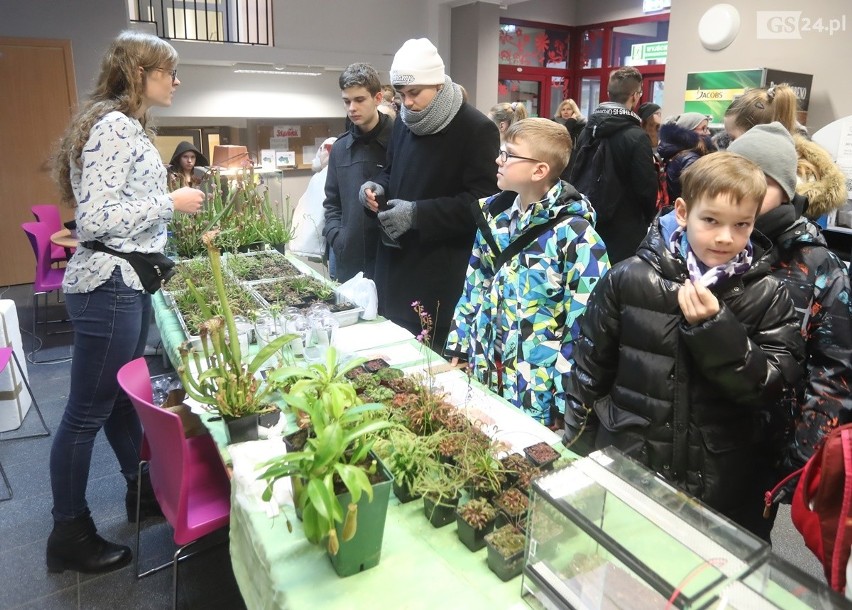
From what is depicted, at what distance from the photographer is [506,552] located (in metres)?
1.19

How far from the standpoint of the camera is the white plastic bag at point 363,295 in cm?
258

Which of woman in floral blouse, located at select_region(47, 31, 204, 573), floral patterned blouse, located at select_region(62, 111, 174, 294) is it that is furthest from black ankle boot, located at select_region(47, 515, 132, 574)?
floral patterned blouse, located at select_region(62, 111, 174, 294)

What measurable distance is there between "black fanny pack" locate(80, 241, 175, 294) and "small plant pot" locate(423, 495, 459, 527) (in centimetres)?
135

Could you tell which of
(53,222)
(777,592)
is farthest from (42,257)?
(777,592)

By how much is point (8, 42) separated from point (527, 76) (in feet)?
22.6

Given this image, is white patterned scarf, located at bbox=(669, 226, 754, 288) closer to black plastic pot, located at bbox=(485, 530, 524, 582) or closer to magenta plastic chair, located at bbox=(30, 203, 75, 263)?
black plastic pot, located at bbox=(485, 530, 524, 582)

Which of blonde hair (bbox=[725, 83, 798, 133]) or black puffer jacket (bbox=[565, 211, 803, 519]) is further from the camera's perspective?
blonde hair (bbox=[725, 83, 798, 133])

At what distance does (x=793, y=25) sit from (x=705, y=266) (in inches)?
216

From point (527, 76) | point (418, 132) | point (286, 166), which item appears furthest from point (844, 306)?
point (527, 76)

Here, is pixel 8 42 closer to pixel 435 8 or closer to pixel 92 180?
pixel 435 8

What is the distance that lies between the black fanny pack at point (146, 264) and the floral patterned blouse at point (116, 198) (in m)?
0.01

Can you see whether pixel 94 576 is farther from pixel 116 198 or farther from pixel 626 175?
pixel 626 175

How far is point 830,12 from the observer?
5.36 meters

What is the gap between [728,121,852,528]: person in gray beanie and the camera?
159cm
